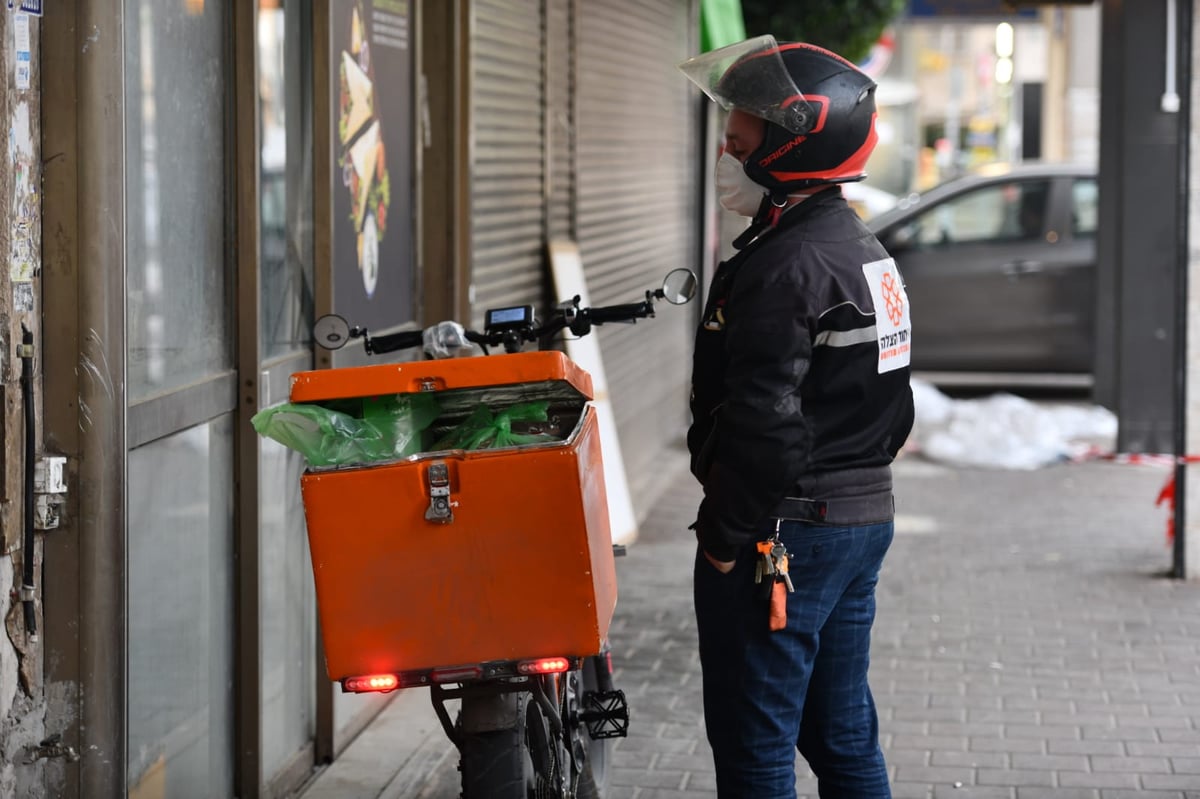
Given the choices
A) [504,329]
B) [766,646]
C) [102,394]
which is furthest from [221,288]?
[766,646]

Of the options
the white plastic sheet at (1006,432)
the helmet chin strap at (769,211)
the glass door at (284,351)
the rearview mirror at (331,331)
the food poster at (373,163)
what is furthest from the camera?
the white plastic sheet at (1006,432)

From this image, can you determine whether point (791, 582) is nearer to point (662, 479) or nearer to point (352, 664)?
point (352, 664)

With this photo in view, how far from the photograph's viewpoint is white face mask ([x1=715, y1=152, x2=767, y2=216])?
3547 mm

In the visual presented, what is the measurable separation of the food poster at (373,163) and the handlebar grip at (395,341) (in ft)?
4.01

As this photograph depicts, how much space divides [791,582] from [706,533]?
A: 201mm

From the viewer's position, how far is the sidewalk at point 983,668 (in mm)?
5074

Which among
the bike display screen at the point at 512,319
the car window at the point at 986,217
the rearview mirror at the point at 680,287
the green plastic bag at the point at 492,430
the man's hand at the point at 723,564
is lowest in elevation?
the man's hand at the point at 723,564

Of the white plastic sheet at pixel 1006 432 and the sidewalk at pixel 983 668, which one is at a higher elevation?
the white plastic sheet at pixel 1006 432

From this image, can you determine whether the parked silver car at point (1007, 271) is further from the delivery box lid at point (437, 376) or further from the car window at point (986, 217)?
the delivery box lid at point (437, 376)

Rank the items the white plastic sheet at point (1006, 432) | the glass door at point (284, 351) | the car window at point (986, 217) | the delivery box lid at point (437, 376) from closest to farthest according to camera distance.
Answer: the delivery box lid at point (437, 376), the glass door at point (284, 351), the white plastic sheet at point (1006, 432), the car window at point (986, 217)

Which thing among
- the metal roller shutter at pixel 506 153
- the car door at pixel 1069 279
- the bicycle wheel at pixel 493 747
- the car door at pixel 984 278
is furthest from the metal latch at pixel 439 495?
the car door at pixel 1069 279

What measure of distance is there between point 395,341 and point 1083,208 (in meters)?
10.9

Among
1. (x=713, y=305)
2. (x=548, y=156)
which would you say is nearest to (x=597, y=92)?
(x=548, y=156)

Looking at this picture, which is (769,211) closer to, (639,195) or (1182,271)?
(1182,271)
